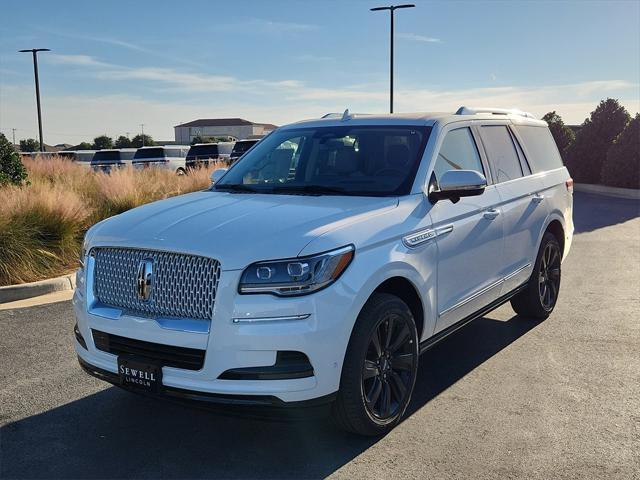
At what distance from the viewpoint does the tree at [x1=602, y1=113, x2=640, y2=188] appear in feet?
65.8

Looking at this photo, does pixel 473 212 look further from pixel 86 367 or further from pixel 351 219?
pixel 86 367

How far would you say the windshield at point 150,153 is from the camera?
30.0 meters

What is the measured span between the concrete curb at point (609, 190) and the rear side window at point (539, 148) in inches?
536

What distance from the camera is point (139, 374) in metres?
3.62

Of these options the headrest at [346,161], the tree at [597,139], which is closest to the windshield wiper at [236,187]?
the headrest at [346,161]

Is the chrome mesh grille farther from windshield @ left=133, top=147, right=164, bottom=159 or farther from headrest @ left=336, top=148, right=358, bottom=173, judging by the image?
windshield @ left=133, top=147, right=164, bottom=159

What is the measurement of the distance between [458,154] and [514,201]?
2.88 ft

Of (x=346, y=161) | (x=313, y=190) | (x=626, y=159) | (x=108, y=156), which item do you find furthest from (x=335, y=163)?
(x=108, y=156)

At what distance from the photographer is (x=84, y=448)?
3910mm

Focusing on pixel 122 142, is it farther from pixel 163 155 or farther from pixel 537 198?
pixel 537 198

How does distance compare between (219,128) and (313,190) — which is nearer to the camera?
(313,190)

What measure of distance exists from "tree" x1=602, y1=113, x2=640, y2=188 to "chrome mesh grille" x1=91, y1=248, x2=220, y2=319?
63.8ft

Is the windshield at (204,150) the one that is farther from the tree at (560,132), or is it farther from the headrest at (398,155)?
the headrest at (398,155)

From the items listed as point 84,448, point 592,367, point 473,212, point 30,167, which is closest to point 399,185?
point 473,212
